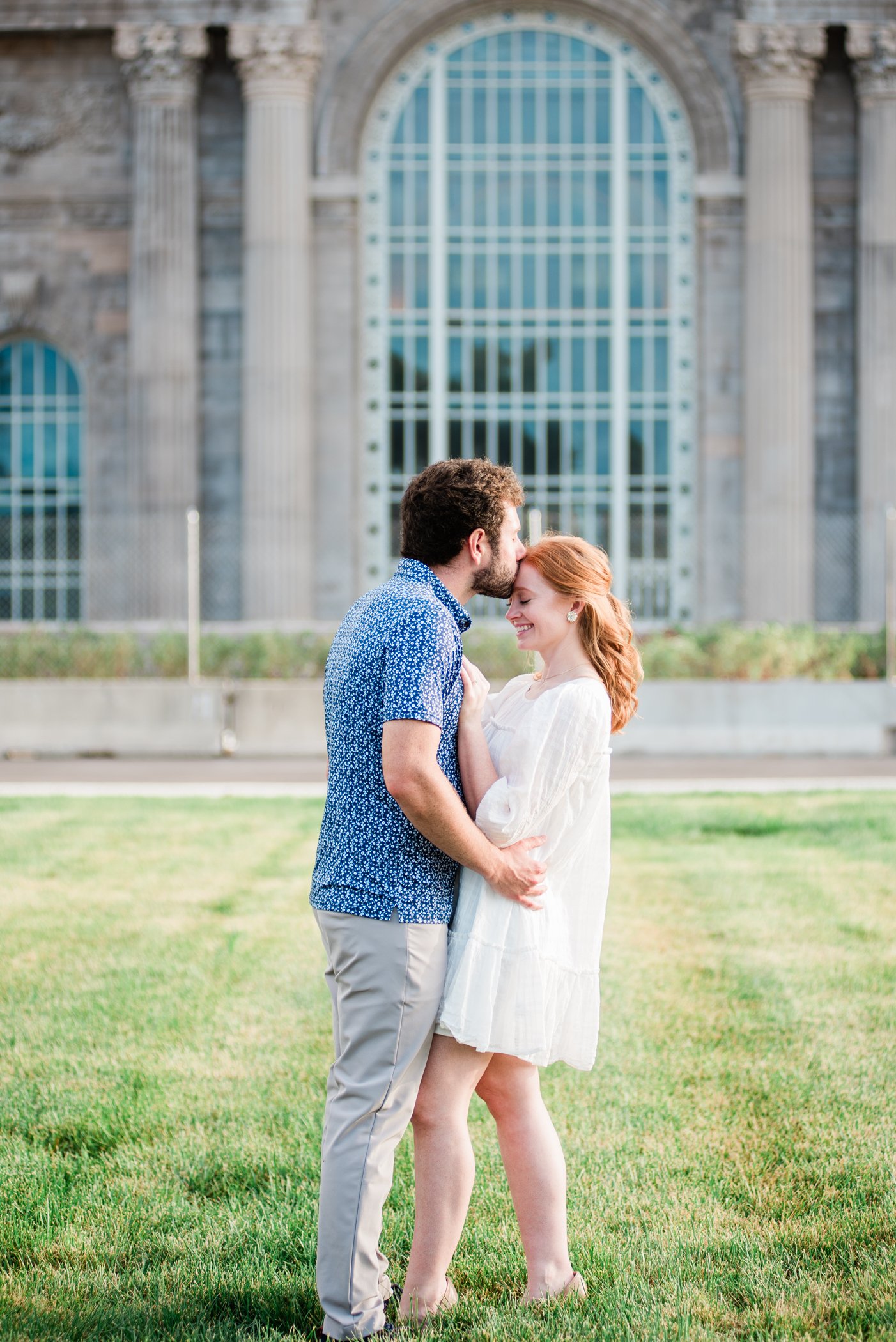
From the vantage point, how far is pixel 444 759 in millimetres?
3277

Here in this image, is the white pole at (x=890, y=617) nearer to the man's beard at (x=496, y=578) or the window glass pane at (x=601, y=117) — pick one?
the window glass pane at (x=601, y=117)

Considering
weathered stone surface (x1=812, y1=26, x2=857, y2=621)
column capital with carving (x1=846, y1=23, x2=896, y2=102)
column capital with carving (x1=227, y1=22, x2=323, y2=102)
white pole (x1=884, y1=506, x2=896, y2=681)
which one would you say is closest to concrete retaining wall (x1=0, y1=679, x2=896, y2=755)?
white pole (x1=884, y1=506, x2=896, y2=681)

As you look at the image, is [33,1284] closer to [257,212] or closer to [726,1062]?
[726,1062]

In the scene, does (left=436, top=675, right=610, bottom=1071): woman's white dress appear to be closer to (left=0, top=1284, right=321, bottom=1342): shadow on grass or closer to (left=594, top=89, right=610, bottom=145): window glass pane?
(left=0, top=1284, right=321, bottom=1342): shadow on grass

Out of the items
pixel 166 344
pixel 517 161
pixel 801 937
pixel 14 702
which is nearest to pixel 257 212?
pixel 166 344

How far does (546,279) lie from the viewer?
22406 millimetres

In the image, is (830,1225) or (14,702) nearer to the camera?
(830,1225)

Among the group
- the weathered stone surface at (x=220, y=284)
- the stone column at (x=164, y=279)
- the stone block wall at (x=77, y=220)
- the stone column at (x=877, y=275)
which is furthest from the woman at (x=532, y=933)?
the stone block wall at (x=77, y=220)

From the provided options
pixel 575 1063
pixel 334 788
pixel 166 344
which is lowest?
pixel 575 1063

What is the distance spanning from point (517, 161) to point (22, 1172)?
806 inches

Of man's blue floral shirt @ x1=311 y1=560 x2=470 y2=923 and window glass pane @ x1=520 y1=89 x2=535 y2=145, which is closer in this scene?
man's blue floral shirt @ x1=311 y1=560 x2=470 y2=923

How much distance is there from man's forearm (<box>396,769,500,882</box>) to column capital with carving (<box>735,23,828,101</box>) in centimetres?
2082

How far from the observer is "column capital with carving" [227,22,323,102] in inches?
838

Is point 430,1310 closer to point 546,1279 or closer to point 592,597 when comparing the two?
point 546,1279
